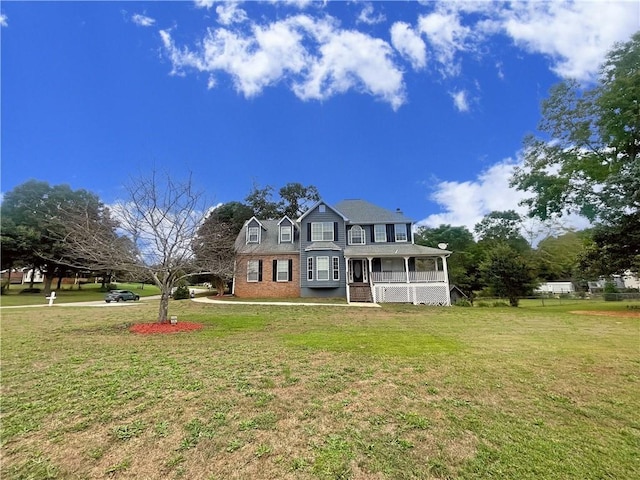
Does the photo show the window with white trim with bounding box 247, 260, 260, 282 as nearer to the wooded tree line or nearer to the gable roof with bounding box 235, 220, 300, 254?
the gable roof with bounding box 235, 220, 300, 254

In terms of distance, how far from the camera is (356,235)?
24156 mm

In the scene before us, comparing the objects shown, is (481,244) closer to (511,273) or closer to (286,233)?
(511,273)

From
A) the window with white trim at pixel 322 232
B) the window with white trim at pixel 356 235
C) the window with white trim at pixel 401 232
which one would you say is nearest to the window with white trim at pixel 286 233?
the window with white trim at pixel 322 232

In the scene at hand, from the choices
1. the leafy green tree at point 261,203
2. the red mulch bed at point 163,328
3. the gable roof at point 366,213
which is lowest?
the red mulch bed at point 163,328

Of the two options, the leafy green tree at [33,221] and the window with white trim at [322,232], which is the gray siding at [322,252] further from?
the leafy green tree at [33,221]

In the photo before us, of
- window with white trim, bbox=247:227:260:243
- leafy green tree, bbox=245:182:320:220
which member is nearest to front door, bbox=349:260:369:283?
window with white trim, bbox=247:227:260:243

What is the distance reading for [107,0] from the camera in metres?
11.0

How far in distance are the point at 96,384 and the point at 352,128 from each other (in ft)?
70.3

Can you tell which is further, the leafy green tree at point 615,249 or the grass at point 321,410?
the leafy green tree at point 615,249

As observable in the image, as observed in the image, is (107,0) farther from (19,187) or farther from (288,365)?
(19,187)

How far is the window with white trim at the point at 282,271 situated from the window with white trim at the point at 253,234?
3.15 meters

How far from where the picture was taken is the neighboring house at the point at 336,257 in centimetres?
2139

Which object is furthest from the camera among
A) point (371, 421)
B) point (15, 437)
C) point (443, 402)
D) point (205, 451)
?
point (443, 402)

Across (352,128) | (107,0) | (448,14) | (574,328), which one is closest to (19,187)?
(107,0)
